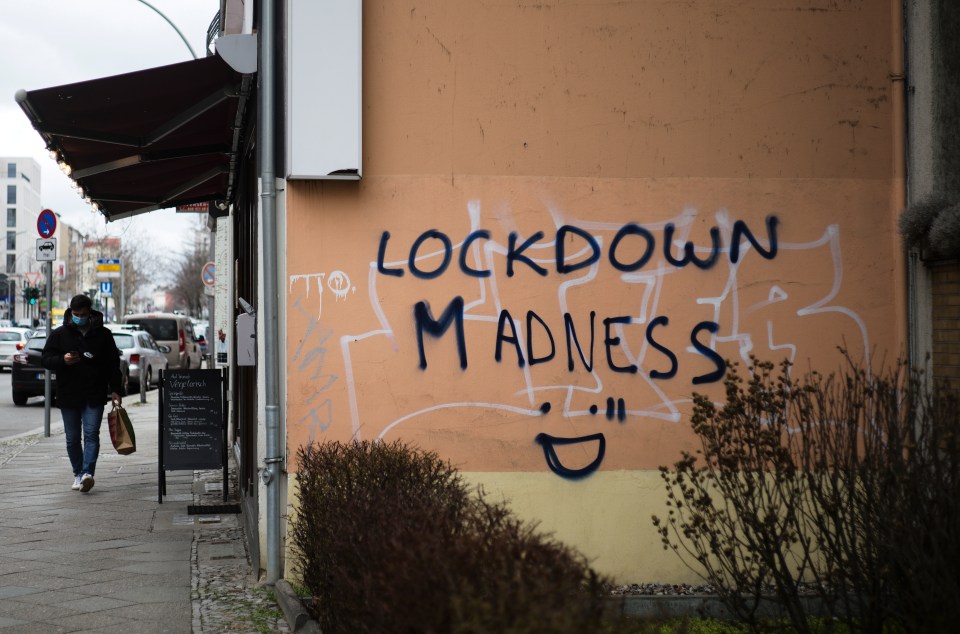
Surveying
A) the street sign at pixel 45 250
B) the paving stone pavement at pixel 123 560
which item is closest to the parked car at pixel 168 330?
the street sign at pixel 45 250

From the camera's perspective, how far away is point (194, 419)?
956 centimetres

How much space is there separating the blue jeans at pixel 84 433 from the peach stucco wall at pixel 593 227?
443 centimetres

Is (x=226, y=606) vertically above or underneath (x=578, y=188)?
underneath

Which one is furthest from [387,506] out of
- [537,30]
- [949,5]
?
[949,5]

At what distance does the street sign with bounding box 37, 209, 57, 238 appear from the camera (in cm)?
1589

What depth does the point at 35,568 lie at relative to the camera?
22.2 ft

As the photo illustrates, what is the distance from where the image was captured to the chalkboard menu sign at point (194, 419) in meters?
9.50

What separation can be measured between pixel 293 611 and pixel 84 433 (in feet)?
17.3

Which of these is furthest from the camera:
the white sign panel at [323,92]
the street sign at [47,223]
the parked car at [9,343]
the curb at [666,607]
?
the parked car at [9,343]

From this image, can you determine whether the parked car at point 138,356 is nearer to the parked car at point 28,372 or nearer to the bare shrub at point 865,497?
the parked car at point 28,372

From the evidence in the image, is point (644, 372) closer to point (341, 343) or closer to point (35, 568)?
point (341, 343)

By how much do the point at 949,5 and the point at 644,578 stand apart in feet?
12.6

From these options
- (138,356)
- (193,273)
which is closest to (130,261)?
(193,273)

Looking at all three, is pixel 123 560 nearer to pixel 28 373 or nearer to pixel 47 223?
pixel 47 223
